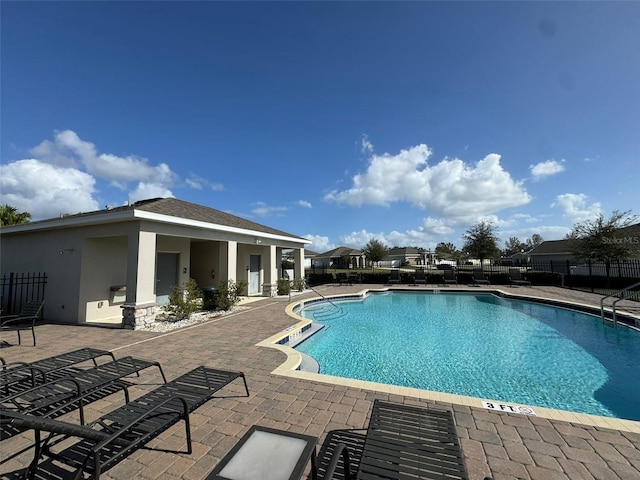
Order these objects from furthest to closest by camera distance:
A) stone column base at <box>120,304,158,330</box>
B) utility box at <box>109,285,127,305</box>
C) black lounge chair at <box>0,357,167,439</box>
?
utility box at <box>109,285,127,305</box>
stone column base at <box>120,304,158,330</box>
black lounge chair at <box>0,357,167,439</box>

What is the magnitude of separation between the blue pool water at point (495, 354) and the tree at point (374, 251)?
36.7 meters

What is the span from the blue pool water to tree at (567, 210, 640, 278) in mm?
10715

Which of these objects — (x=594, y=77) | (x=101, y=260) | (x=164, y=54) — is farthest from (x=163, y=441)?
(x=594, y=77)

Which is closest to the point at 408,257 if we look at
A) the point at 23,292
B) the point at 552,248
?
the point at 552,248

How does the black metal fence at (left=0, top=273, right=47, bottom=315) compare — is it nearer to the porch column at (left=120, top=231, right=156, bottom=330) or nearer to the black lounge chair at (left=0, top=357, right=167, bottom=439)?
the porch column at (left=120, top=231, right=156, bottom=330)

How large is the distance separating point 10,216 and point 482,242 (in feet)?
136

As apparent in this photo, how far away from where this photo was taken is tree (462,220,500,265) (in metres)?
31.5

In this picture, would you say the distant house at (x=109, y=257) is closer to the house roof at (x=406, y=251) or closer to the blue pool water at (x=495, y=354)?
the blue pool water at (x=495, y=354)

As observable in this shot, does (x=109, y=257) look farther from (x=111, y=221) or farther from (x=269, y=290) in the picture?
(x=269, y=290)

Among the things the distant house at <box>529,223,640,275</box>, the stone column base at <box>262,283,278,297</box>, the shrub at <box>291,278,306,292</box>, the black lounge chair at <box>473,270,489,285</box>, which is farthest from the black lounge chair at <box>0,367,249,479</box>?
the distant house at <box>529,223,640,275</box>

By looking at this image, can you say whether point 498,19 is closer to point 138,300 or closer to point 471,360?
point 471,360

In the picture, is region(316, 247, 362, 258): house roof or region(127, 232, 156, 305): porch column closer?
region(127, 232, 156, 305): porch column

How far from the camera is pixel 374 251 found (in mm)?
50594

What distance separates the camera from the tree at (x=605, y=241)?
18.8m
